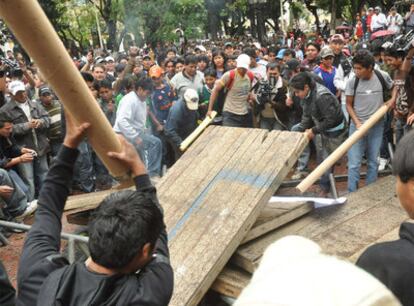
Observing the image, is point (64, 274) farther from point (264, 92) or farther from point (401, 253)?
point (264, 92)

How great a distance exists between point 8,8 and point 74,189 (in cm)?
650

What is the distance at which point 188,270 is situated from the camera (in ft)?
11.7

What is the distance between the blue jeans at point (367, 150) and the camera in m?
5.44

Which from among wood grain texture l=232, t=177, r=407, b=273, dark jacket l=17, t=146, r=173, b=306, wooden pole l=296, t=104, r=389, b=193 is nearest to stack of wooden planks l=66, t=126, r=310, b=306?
wood grain texture l=232, t=177, r=407, b=273

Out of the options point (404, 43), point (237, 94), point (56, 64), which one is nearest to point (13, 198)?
point (237, 94)

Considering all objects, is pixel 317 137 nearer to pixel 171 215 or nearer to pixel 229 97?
pixel 229 97

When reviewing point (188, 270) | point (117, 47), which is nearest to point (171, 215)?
point (188, 270)

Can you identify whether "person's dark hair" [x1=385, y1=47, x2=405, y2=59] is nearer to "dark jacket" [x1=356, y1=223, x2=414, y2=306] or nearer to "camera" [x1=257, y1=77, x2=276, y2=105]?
"camera" [x1=257, y1=77, x2=276, y2=105]

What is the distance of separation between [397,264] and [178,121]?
5.61m

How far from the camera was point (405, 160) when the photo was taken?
1674 millimetres

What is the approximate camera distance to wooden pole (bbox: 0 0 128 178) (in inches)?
55.6

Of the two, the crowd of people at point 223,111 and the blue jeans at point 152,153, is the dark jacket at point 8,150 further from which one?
the blue jeans at point 152,153

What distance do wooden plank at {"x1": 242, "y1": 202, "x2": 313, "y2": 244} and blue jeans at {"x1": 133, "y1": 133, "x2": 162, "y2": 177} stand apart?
272cm

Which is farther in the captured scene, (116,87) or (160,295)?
(116,87)
